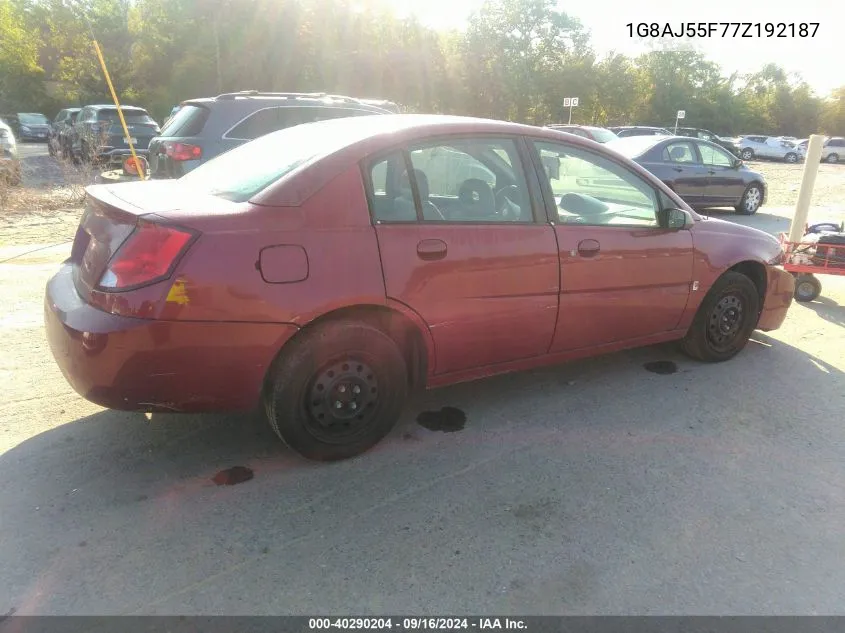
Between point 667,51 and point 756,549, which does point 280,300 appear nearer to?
point 756,549

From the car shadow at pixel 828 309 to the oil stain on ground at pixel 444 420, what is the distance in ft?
13.1

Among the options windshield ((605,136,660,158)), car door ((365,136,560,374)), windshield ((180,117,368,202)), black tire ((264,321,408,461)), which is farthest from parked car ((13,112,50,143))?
black tire ((264,321,408,461))

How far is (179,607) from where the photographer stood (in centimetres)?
214

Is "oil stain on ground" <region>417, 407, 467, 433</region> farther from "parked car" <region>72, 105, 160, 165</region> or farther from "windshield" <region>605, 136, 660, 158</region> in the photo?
"parked car" <region>72, 105, 160, 165</region>

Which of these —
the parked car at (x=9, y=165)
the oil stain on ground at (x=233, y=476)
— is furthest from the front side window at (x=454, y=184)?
the parked car at (x=9, y=165)

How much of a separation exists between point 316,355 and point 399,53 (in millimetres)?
38587

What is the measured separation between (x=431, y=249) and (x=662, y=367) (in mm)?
2283

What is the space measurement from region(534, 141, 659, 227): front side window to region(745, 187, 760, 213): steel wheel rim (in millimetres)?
10388

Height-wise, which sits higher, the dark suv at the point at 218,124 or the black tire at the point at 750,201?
the dark suv at the point at 218,124

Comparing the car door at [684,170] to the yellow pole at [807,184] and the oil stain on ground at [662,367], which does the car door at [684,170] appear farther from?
the oil stain on ground at [662,367]

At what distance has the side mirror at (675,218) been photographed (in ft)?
12.6

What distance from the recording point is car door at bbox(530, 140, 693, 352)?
3518mm

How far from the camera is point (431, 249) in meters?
3.03

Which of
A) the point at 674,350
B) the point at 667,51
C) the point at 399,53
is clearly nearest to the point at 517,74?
the point at 399,53
